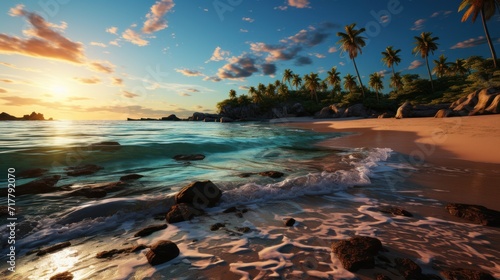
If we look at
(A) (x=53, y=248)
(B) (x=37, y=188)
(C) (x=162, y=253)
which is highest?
(C) (x=162, y=253)

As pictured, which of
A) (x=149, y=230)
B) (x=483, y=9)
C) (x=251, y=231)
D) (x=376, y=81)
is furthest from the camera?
(x=376, y=81)

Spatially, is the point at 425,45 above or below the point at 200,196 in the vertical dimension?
above

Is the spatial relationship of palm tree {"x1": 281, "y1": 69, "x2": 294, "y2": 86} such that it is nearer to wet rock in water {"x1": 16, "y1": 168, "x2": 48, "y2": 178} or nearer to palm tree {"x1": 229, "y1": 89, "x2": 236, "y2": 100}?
palm tree {"x1": 229, "y1": 89, "x2": 236, "y2": 100}

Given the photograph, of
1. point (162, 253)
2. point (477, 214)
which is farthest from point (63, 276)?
point (477, 214)

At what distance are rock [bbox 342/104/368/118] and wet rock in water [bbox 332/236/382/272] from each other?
54797mm

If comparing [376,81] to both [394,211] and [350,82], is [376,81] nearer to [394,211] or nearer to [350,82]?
[350,82]

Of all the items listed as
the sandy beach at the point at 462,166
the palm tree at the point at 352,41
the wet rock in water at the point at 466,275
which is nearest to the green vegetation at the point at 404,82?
the palm tree at the point at 352,41

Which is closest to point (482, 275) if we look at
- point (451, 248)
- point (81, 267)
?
point (451, 248)

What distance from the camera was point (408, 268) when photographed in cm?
262

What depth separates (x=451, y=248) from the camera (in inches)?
121

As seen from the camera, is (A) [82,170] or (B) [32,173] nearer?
(B) [32,173]

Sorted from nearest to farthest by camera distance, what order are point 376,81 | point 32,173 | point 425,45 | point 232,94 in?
point 32,173 < point 425,45 < point 376,81 < point 232,94

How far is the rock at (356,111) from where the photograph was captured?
51.9 meters

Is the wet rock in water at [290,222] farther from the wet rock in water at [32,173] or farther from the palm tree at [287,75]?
the palm tree at [287,75]
